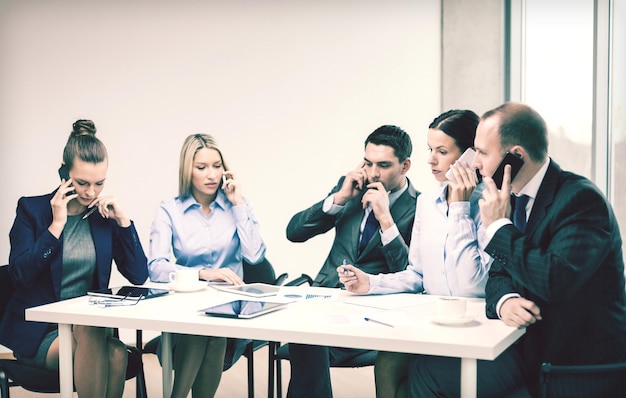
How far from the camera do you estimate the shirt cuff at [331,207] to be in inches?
141

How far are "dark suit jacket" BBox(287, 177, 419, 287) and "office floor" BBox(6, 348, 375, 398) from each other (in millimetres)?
955

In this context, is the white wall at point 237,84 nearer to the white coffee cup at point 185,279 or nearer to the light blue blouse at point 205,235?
the light blue blouse at point 205,235

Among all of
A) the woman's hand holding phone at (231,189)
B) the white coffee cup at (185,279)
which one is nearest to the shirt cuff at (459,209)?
the white coffee cup at (185,279)

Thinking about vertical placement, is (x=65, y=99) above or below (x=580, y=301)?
above

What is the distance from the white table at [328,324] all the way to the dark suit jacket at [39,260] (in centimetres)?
38

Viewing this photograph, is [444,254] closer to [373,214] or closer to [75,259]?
[373,214]

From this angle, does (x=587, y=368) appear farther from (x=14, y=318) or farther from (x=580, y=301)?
(x=14, y=318)

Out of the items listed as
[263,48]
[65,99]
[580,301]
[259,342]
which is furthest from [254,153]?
[580,301]

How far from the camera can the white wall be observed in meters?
5.13

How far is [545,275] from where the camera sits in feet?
6.55

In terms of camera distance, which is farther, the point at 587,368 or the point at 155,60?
the point at 155,60

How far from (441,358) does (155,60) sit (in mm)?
3688

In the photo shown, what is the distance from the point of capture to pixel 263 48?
206 inches

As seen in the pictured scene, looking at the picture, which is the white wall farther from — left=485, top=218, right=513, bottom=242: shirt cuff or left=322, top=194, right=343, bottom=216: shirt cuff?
left=485, top=218, right=513, bottom=242: shirt cuff
